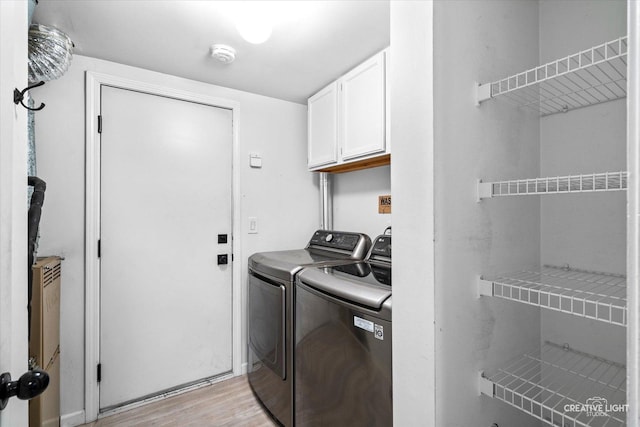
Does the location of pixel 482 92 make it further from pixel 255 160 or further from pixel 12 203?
pixel 255 160

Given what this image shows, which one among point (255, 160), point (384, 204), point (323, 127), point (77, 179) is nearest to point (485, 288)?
point (384, 204)

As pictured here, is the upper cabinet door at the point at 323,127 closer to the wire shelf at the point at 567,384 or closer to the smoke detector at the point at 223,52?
the smoke detector at the point at 223,52

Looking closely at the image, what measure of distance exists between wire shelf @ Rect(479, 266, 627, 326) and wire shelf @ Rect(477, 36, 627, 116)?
0.61 m

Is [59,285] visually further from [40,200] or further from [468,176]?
[468,176]

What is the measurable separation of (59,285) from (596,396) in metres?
2.62

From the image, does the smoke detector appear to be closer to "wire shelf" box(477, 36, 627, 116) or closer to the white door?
the white door

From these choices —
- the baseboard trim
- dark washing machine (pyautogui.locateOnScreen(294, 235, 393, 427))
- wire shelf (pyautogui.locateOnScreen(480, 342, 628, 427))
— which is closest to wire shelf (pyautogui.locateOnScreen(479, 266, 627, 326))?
wire shelf (pyautogui.locateOnScreen(480, 342, 628, 427))

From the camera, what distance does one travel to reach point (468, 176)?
0.99 meters

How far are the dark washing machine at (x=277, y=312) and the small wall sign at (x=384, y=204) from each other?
0.83 feet

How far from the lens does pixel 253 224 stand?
2.55 m

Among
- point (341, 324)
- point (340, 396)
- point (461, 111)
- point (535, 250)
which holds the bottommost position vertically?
point (340, 396)

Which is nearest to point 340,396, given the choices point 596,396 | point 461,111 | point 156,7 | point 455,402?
point 455,402

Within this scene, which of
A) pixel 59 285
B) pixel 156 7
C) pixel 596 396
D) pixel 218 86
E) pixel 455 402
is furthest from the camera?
pixel 218 86

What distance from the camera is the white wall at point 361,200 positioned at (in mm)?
2361
